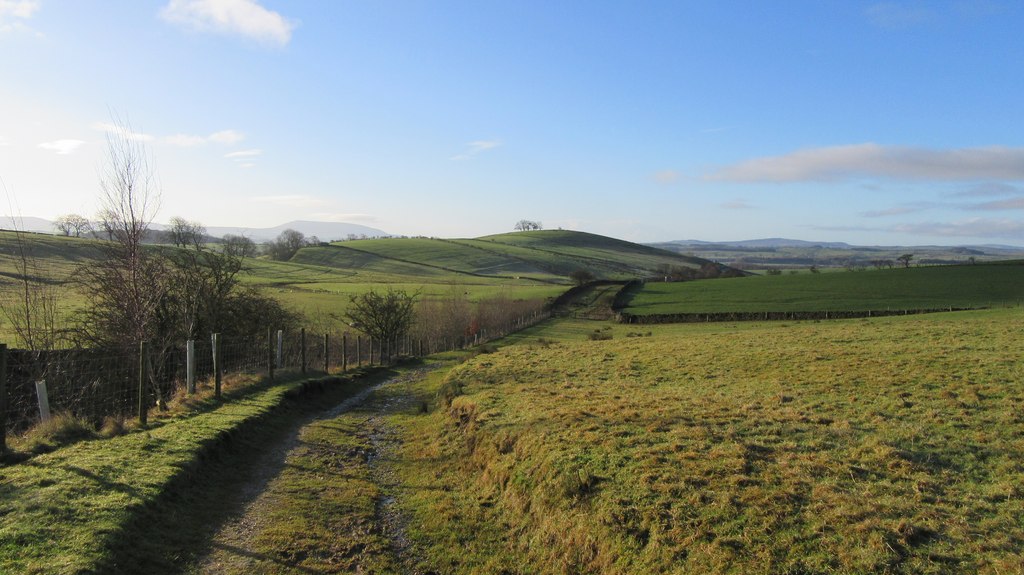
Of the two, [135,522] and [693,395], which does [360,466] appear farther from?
[693,395]

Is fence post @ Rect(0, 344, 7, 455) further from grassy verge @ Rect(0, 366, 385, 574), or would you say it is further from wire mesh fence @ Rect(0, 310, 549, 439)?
grassy verge @ Rect(0, 366, 385, 574)

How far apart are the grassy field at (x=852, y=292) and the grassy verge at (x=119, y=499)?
5741cm

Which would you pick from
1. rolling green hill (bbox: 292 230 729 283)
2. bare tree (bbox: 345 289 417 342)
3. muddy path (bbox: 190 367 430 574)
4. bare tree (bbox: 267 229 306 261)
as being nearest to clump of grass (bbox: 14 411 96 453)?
muddy path (bbox: 190 367 430 574)

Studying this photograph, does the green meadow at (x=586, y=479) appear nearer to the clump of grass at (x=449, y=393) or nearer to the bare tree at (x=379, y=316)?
the clump of grass at (x=449, y=393)

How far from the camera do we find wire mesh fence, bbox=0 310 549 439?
13.2m

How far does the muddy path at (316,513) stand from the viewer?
25.9 ft

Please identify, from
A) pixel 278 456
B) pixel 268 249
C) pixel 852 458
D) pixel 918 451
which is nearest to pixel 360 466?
pixel 278 456

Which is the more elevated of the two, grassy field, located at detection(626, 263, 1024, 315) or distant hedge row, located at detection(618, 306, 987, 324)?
grassy field, located at detection(626, 263, 1024, 315)

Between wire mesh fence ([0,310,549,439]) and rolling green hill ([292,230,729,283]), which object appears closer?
wire mesh fence ([0,310,549,439])

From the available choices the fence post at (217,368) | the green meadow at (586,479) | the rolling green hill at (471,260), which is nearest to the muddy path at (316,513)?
the green meadow at (586,479)

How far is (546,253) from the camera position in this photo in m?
170

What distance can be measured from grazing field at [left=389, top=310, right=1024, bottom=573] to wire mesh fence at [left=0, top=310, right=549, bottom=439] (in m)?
6.54

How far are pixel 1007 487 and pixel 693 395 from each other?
26.8 ft

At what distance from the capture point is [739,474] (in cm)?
876
